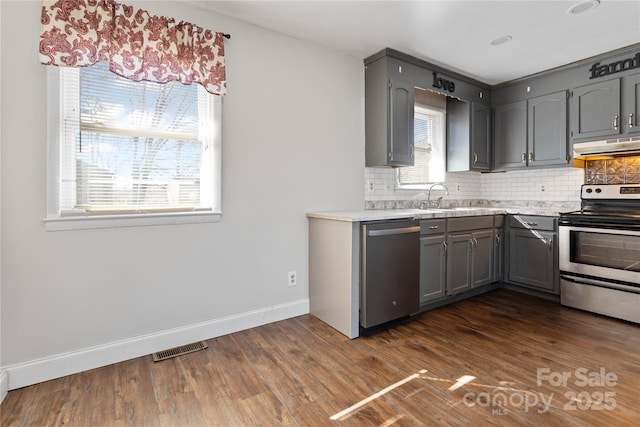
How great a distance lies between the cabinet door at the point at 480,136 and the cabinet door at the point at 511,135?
0.10 meters

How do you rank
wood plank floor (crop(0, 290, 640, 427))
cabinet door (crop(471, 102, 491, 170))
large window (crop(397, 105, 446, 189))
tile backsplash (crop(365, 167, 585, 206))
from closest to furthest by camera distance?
wood plank floor (crop(0, 290, 640, 427)) < tile backsplash (crop(365, 167, 585, 206)) < large window (crop(397, 105, 446, 189)) < cabinet door (crop(471, 102, 491, 170))

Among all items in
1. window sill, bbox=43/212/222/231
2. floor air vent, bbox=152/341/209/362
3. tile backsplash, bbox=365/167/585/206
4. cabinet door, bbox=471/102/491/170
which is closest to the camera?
window sill, bbox=43/212/222/231

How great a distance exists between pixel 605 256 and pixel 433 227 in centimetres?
156

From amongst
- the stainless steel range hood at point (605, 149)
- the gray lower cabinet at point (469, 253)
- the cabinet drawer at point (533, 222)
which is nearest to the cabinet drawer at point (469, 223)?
the gray lower cabinet at point (469, 253)

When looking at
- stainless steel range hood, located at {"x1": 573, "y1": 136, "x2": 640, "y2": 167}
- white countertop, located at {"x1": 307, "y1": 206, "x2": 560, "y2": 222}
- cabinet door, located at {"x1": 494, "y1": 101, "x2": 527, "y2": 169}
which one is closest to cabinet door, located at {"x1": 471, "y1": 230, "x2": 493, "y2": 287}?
white countertop, located at {"x1": 307, "y1": 206, "x2": 560, "y2": 222}

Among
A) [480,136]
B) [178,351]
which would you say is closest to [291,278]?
[178,351]

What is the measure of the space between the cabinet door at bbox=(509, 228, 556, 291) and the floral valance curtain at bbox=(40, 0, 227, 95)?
341 centimetres

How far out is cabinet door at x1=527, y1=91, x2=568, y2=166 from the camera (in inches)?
139

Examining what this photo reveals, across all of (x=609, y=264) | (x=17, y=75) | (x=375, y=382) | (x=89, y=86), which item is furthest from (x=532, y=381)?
(x=17, y=75)

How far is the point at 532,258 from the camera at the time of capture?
3.49 m

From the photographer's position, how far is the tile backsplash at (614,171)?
3.26 metres

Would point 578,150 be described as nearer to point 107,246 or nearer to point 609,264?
point 609,264

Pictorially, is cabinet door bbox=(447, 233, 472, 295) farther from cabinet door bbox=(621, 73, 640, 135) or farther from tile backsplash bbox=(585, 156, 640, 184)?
cabinet door bbox=(621, 73, 640, 135)

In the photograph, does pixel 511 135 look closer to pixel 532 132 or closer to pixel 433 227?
pixel 532 132
